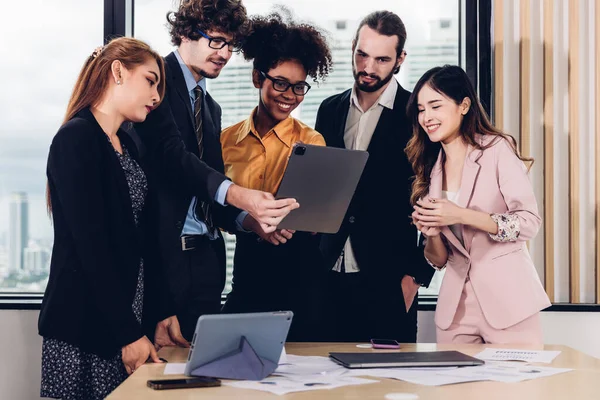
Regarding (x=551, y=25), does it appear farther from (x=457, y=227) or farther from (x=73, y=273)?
(x=73, y=273)

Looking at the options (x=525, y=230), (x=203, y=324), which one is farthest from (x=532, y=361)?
(x=203, y=324)

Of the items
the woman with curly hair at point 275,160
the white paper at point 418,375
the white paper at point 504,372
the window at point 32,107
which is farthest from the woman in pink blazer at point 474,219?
the window at point 32,107

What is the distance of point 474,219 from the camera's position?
228cm

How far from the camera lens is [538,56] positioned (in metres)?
3.28

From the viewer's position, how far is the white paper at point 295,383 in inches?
58.3

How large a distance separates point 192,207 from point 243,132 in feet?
1.31

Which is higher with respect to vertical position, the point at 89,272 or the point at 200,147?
the point at 200,147

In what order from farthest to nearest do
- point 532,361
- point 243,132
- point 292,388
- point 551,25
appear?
point 551,25, point 243,132, point 532,361, point 292,388

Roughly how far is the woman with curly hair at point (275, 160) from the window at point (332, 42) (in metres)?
→ 0.68

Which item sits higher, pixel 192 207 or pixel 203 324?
pixel 192 207

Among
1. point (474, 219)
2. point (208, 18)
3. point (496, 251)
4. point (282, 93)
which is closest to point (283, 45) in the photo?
point (282, 93)

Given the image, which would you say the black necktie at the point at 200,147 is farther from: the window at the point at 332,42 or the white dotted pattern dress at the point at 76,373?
the window at the point at 332,42

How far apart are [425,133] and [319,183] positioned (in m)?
0.55

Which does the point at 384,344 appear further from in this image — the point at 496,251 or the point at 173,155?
the point at 173,155
